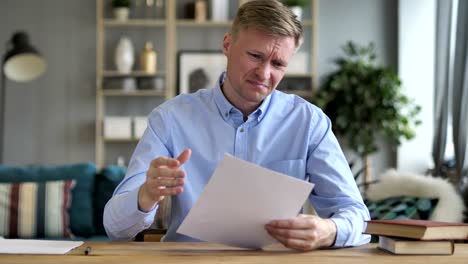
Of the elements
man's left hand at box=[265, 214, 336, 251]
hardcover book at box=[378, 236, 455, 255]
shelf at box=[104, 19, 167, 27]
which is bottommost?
hardcover book at box=[378, 236, 455, 255]

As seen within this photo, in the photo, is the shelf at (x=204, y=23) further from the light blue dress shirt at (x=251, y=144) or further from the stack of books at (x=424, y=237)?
the stack of books at (x=424, y=237)

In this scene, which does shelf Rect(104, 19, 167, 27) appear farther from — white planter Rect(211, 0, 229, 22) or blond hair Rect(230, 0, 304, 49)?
blond hair Rect(230, 0, 304, 49)

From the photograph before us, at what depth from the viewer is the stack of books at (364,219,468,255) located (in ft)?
5.13

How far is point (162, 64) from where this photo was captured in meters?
6.45

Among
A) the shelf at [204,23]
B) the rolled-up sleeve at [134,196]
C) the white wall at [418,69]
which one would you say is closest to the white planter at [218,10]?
the shelf at [204,23]

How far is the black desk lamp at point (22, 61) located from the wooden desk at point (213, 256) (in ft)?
12.6

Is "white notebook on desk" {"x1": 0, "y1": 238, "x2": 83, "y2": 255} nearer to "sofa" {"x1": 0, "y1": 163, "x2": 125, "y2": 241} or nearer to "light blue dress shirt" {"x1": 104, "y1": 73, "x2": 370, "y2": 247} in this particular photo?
"light blue dress shirt" {"x1": 104, "y1": 73, "x2": 370, "y2": 247}

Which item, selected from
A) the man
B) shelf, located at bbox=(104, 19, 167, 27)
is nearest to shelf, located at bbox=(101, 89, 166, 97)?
shelf, located at bbox=(104, 19, 167, 27)

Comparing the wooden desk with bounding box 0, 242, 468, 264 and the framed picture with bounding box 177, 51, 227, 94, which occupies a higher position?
the framed picture with bounding box 177, 51, 227, 94

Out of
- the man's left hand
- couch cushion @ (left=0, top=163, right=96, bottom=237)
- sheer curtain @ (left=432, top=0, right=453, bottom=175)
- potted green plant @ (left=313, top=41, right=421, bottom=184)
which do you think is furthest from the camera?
potted green plant @ (left=313, top=41, right=421, bottom=184)

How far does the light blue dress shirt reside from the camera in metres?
1.95

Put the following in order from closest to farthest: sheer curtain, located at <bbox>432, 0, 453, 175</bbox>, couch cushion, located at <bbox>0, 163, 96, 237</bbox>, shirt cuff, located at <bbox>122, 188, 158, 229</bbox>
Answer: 1. shirt cuff, located at <bbox>122, 188, 158, 229</bbox>
2. couch cushion, located at <bbox>0, 163, 96, 237</bbox>
3. sheer curtain, located at <bbox>432, 0, 453, 175</bbox>

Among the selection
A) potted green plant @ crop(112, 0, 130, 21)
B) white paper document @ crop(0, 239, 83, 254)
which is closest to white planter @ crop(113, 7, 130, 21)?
potted green plant @ crop(112, 0, 130, 21)

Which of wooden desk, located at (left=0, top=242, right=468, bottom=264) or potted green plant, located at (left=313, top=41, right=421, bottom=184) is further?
potted green plant, located at (left=313, top=41, right=421, bottom=184)
